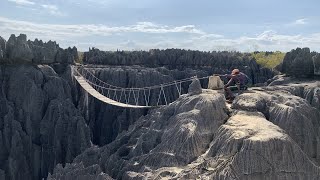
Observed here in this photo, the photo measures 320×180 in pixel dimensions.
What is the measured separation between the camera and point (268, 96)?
3083 centimetres

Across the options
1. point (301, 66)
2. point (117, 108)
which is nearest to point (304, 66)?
point (301, 66)

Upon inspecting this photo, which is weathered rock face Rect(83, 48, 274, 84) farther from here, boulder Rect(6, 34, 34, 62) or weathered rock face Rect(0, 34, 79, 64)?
boulder Rect(6, 34, 34, 62)

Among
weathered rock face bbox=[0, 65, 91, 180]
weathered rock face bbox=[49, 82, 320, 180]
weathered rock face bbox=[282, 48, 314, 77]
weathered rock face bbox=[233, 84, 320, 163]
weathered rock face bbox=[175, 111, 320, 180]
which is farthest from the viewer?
weathered rock face bbox=[282, 48, 314, 77]

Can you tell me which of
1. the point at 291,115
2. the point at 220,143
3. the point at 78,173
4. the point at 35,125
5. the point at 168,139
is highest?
the point at 291,115

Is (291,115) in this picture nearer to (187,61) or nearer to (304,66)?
(304,66)

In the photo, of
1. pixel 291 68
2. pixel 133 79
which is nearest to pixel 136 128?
pixel 133 79

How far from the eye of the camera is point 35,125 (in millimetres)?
48375

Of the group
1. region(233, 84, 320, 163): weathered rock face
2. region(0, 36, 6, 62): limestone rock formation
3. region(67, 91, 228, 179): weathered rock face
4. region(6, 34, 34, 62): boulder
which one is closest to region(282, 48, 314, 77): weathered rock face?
region(233, 84, 320, 163): weathered rock face

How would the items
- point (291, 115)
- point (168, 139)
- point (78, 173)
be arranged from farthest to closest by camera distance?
point (291, 115)
point (168, 139)
point (78, 173)

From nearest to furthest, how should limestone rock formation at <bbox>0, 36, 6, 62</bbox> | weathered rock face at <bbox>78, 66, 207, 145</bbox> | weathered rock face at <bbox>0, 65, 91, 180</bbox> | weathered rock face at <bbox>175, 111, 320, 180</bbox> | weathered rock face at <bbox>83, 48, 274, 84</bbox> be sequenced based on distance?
weathered rock face at <bbox>175, 111, 320, 180</bbox>, weathered rock face at <bbox>0, 65, 91, 180</bbox>, limestone rock formation at <bbox>0, 36, 6, 62</bbox>, weathered rock face at <bbox>78, 66, 207, 145</bbox>, weathered rock face at <bbox>83, 48, 274, 84</bbox>

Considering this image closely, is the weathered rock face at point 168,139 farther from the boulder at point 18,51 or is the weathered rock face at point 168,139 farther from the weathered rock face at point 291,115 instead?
the boulder at point 18,51

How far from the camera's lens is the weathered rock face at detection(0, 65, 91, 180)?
45.2 meters

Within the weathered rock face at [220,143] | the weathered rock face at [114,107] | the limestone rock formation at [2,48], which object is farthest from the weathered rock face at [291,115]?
the limestone rock formation at [2,48]

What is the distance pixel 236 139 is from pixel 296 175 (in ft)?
11.8
